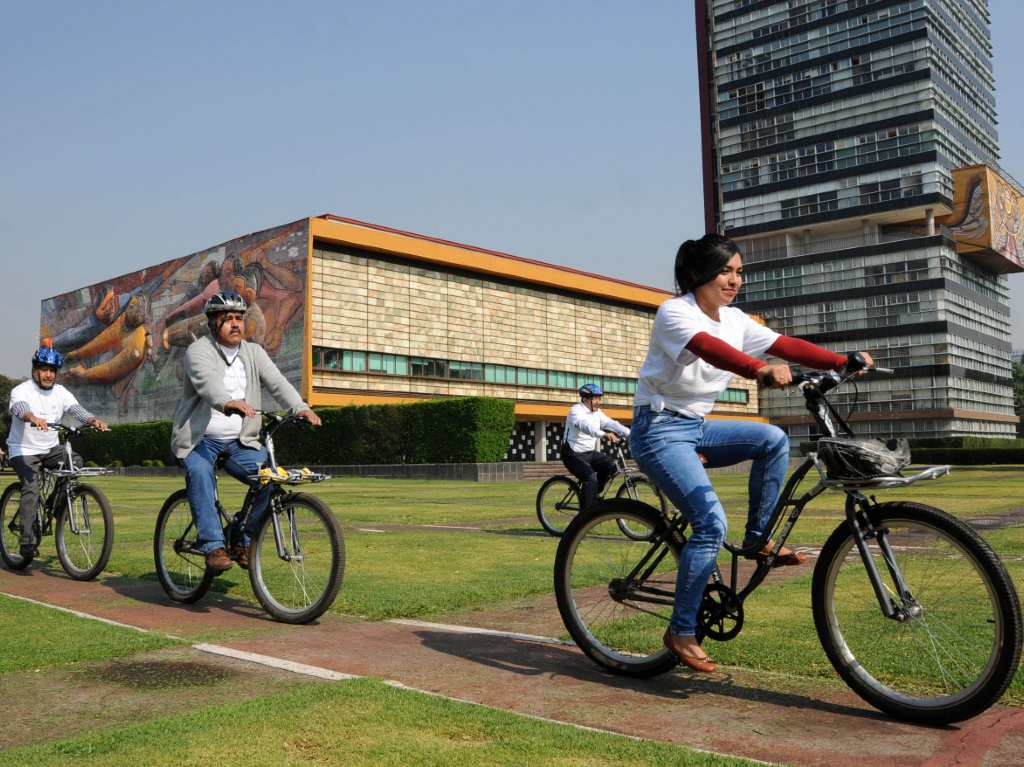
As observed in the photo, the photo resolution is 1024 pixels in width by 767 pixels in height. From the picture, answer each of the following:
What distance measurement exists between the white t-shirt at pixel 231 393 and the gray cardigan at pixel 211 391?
0.10 ft

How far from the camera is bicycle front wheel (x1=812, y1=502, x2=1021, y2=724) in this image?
10.1ft

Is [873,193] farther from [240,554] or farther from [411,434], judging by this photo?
[240,554]

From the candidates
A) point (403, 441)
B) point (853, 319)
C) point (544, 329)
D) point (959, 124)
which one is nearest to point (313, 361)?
point (403, 441)

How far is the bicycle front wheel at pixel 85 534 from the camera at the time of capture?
723cm

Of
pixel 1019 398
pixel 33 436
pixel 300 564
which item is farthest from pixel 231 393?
pixel 1019 398

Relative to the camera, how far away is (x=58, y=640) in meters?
4.78

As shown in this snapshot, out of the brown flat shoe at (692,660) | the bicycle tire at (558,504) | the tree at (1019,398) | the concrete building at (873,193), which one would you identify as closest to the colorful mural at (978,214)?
the concrete building at (873,193)

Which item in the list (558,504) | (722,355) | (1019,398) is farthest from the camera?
(1019,398)

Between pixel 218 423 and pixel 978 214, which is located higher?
pixel 978 214

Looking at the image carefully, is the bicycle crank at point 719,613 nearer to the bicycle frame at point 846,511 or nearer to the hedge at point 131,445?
the bicycle frame at point 846,511

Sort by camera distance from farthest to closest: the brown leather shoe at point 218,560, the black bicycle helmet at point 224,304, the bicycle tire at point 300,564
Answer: the black bicycle helmet at point 224,304, the brown leather shoe at point 218,560, the bicycle tire at point 300,564

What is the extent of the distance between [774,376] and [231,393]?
13.0 ft

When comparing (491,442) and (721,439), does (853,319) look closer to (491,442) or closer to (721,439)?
(491,442)

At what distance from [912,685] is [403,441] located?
117 feet
